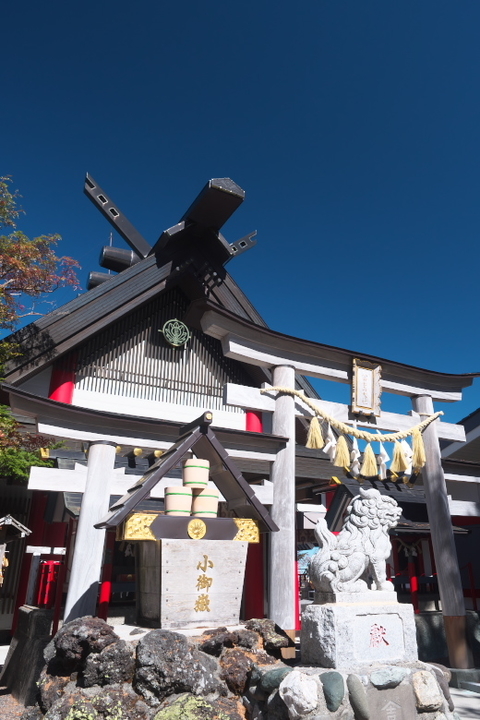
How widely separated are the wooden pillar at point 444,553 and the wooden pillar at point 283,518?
10.9 feet

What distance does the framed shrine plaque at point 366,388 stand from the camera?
31.5 feet

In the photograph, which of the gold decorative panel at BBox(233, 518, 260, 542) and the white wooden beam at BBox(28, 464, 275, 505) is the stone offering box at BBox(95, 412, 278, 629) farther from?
the white wooden beam at BBox(28, 464, 275, 505)

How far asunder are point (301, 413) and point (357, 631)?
4.50m

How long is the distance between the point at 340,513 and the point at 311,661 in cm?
766

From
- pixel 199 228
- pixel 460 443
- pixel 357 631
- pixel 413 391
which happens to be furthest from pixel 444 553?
pixel 199 228

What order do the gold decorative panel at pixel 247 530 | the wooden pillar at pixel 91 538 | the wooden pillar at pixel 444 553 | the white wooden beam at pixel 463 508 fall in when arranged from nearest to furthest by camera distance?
the gold decorative panel at pixel 247 530 → the wooden pillar at pixel 91 538 → the wooden pillar at pixel 444 553 → the white wooden beam at pixel 463 508

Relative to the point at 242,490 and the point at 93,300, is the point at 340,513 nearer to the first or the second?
the point at 242,490

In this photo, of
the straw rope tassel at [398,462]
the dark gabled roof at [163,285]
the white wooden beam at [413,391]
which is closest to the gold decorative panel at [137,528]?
the dark gabled roof at [163,285]

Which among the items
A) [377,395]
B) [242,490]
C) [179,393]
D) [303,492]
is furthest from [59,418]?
[303,492]

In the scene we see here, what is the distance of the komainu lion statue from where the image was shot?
215 inches

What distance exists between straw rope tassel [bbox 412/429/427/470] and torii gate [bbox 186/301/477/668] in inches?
13.3

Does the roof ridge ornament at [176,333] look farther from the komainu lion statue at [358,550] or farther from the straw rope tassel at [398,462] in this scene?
the komainu lion statue at [358,550]

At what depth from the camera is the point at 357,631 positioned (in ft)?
16.5

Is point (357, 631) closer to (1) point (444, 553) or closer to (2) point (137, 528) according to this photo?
(2) point (137, 528)
